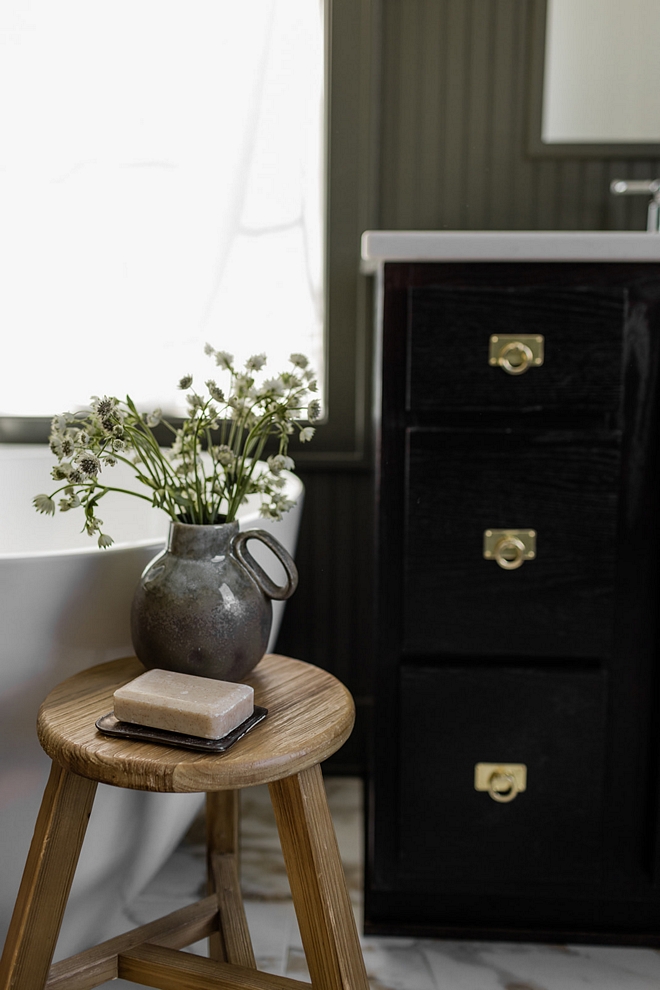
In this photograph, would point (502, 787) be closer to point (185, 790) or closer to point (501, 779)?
point (501, 779)

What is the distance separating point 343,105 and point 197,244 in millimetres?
380

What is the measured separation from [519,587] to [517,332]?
34 centimetres

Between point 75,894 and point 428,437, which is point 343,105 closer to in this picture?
point 428,437

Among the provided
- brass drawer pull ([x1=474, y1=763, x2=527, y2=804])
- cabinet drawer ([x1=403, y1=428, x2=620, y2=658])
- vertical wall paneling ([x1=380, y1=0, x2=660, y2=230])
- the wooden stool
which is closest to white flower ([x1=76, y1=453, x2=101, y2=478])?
the wooden stool

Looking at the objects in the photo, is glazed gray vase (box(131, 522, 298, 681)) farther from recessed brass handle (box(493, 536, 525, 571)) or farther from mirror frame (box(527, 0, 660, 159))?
mirror frame (box(527, 0, 660, 159))

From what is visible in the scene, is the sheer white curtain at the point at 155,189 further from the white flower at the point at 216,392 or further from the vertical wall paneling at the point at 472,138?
the white flower at the point at 216,392

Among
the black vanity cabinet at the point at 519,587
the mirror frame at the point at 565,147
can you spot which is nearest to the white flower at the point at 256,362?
the black vanity cabinet at the point at 519,587

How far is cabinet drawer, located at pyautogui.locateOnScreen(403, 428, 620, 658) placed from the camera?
3.62ft

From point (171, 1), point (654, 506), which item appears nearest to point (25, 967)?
point (654, 506)

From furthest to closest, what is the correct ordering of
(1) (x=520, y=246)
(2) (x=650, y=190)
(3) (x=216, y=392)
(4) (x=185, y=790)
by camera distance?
(2) (x=650, y=190) < (1) (x=520, y=246) < (3) (x=216, y=392) < (4) (x=185, y=790)

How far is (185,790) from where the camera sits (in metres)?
0.69

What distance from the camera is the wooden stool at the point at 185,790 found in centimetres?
71

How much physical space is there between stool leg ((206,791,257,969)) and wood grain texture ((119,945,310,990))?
0.11 meters

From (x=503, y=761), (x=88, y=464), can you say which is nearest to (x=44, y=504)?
→ (x=88, y=464)
